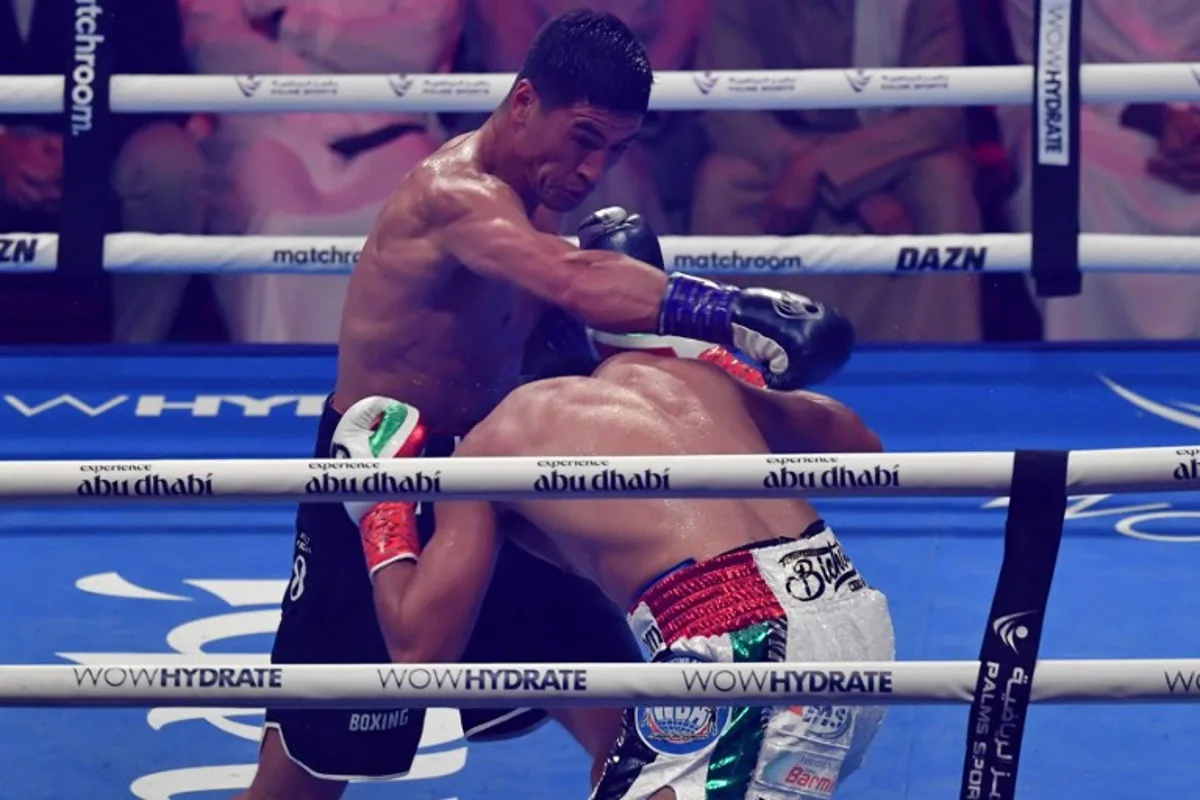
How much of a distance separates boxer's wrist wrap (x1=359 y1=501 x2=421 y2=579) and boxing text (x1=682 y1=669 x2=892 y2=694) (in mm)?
755

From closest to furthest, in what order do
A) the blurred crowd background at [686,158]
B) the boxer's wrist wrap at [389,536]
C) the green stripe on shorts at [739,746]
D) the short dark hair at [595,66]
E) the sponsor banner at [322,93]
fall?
the green stripe on shorts at [739,746] → the boxer's wrist wrap at [389,536] → the short dark hair at [595,66] → the sponsor banner at [322,93] → the blurred crowd background at [686,158]

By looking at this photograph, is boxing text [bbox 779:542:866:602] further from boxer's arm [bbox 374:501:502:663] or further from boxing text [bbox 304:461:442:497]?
boxing text [bbox 304:461:442:497]

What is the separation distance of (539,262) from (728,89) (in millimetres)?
2763

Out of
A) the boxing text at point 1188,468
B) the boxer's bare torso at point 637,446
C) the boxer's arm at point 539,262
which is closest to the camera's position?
the boxing text at point 1188,468

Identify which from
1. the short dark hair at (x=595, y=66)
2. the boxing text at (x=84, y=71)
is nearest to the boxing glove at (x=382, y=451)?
the short dark hair at (x=595, y=66)

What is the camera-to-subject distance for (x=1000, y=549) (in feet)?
17.8

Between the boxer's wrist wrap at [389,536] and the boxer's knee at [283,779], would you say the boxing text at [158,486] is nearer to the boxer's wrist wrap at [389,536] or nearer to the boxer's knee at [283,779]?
the boxer's wrist wrap at [389,536]

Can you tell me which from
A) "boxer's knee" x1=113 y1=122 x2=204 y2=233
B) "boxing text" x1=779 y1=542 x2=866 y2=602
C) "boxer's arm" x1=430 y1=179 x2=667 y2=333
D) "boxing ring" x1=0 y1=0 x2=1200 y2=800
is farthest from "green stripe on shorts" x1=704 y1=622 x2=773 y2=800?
"boxer's knee" x1=113 y1=122 x2=204 y2=233

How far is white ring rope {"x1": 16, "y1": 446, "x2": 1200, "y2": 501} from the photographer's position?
9.15 feet

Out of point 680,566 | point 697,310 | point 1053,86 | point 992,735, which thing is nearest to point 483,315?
point 697,310

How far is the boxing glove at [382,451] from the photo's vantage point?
11.3 feet

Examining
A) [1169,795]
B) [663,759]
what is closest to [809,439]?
[663,759]

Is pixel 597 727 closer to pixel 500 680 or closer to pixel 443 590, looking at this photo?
pixel 443 590

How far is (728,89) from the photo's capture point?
20.9ft
